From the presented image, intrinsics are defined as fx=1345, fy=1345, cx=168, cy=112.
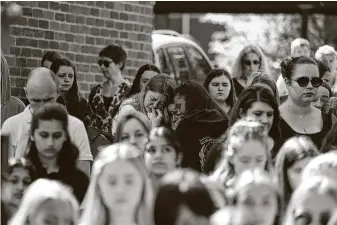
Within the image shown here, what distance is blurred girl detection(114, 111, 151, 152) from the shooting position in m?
8.29

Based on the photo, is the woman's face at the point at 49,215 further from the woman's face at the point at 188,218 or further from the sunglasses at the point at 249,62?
the sunglasses at the point at 249,62

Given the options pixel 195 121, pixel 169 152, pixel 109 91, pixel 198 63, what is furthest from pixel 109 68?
pixel 198 63

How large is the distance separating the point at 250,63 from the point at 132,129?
452 cm

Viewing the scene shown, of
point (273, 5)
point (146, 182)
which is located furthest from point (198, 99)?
point (273, 5)

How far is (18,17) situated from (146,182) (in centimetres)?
545

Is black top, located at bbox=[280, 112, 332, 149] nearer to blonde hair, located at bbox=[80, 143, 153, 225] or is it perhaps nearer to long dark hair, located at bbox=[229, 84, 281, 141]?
long dark hair, located at bbox=[229, 84, 281, 141]

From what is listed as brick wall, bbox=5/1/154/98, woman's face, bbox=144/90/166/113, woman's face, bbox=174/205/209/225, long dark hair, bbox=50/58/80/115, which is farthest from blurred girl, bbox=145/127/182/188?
brick wall, bbox=5/1/154/98

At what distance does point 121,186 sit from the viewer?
22.1ft

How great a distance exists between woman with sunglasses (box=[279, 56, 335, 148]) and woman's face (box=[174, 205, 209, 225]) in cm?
267

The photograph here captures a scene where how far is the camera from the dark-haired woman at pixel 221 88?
10891mm

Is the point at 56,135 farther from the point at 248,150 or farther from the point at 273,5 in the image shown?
the point at 273,5

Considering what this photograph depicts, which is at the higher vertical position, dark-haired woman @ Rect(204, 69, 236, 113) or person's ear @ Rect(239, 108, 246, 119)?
dark-haired woman @ Rect(204, 69, 236, 113)

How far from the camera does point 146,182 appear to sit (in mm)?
6816

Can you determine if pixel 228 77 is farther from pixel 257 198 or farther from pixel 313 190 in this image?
pixel 257 198
